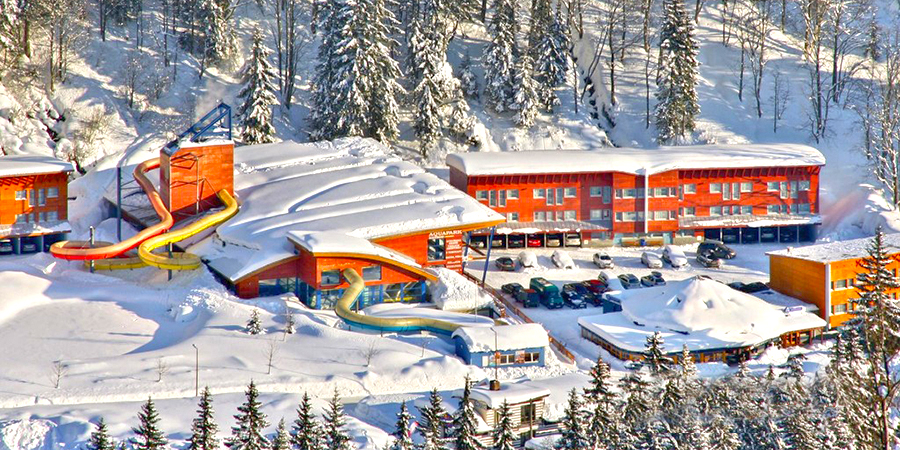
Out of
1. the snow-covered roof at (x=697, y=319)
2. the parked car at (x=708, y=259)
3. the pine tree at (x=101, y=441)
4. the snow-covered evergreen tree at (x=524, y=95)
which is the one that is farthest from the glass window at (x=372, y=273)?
the snow-covered evergreen tree at (x=524, y=95)

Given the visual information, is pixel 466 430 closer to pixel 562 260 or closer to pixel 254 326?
pixel 254 326

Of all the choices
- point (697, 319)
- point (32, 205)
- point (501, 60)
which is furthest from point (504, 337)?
point (501, 60)

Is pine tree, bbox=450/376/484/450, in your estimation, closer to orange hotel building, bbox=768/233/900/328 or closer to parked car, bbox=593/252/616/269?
orange hotel building, bbox=768/233/900/328

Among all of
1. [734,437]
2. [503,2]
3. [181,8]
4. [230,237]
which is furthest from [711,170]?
[181,8]

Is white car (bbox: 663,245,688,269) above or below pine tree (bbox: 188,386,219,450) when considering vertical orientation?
above

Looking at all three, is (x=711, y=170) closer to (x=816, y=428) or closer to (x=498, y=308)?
(x=498, y=308)

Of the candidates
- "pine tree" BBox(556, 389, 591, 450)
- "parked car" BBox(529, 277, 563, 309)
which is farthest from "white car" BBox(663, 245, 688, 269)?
"pine tree" BBox(556, 389, 591, 450)

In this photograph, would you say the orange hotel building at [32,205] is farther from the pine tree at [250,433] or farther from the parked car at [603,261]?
the pine tree at [250,433]
